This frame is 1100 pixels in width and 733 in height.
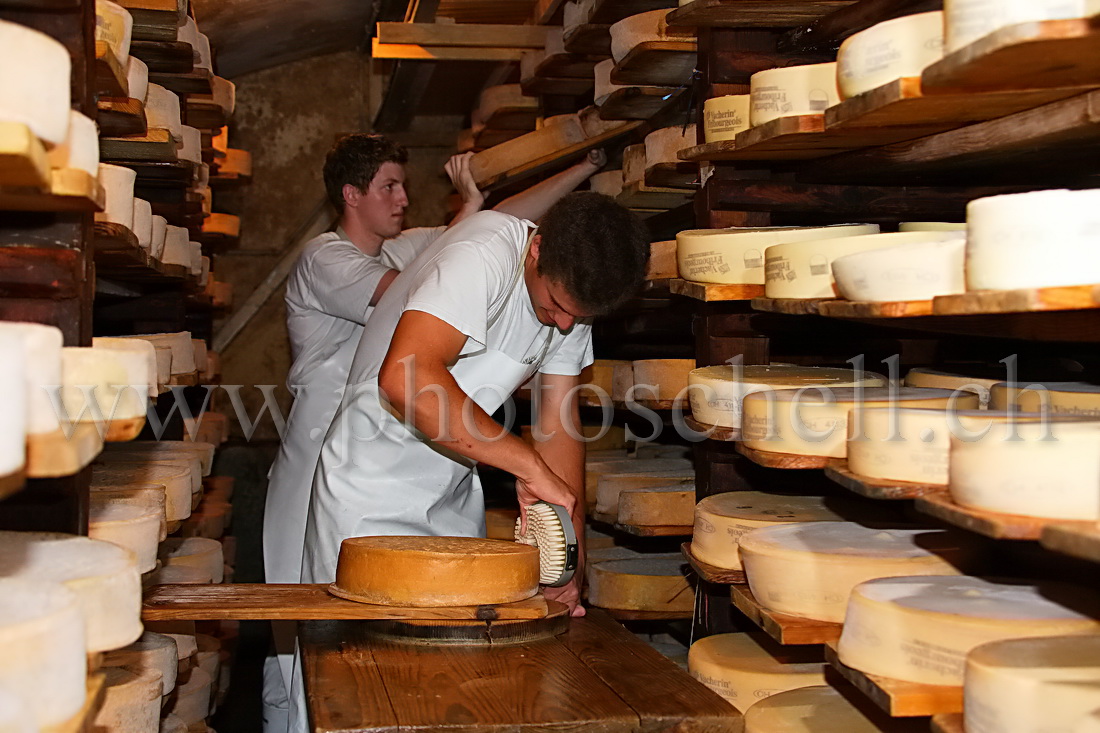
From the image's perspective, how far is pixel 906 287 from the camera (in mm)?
1955

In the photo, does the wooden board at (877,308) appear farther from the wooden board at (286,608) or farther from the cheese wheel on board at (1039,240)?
the wooden board at (286,608)

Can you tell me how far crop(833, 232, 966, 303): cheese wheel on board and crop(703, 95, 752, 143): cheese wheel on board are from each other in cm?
93

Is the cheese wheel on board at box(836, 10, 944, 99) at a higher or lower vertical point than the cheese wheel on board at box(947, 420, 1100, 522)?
higher

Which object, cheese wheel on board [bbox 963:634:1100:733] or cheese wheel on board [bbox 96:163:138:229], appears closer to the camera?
cheese wheel on board [bbox 963:634:1100:733]

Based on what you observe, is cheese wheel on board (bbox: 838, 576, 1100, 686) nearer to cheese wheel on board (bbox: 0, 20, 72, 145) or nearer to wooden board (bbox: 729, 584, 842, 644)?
wooden board (bbox: 729, 584, 842, 644)

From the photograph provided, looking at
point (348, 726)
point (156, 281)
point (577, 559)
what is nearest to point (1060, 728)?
point (348, 726)

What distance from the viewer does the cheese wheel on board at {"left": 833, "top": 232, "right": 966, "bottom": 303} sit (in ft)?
6.22

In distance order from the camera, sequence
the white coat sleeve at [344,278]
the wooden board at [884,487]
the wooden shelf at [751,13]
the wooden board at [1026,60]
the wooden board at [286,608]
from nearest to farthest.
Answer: the wooden board at [1026,60] < the wooden board at [884,487] < the wooden board at [286,608] < the wooden shelf at [751,13] < the white coat sleeve at [344,278]

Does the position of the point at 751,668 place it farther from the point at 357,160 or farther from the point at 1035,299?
the point at 357,160

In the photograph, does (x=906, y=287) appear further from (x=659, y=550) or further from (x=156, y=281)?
(x=156, y=281)

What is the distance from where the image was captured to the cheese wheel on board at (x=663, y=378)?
367 cm

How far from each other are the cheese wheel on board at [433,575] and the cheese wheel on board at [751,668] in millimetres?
525

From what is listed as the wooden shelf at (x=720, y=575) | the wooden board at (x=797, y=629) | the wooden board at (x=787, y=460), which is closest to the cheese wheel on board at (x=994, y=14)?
the wooden board at (x=787, y=460)

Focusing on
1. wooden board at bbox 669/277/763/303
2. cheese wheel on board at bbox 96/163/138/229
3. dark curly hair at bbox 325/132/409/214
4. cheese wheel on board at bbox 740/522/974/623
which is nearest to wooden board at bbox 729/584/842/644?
cheese wheel on board at bbox 740/522/974/623
